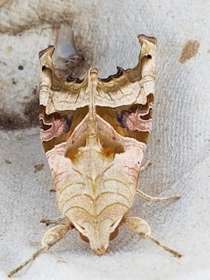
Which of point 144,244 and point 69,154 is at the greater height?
point 69,154

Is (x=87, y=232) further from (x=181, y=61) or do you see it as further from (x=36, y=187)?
(x=181, y=61)

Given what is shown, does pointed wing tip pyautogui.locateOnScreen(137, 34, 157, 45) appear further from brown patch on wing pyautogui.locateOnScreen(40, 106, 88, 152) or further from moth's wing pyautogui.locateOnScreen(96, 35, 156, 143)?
brown patch on wing pyautogui.locateOnScreen(40, 106, 88, 152)

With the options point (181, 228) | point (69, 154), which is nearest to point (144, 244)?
point (181, 228)

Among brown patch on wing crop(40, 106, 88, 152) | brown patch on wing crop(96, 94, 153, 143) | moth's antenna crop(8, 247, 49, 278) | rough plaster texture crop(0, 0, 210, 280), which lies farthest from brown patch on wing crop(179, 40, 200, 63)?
moth's antenna crop(8, 247, 49, 278)

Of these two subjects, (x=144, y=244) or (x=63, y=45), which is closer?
(x=144, y=244)

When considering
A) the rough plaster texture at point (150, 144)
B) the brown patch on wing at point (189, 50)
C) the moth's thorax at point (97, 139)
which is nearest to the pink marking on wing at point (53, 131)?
the moth's thorax at point (97, 139)
